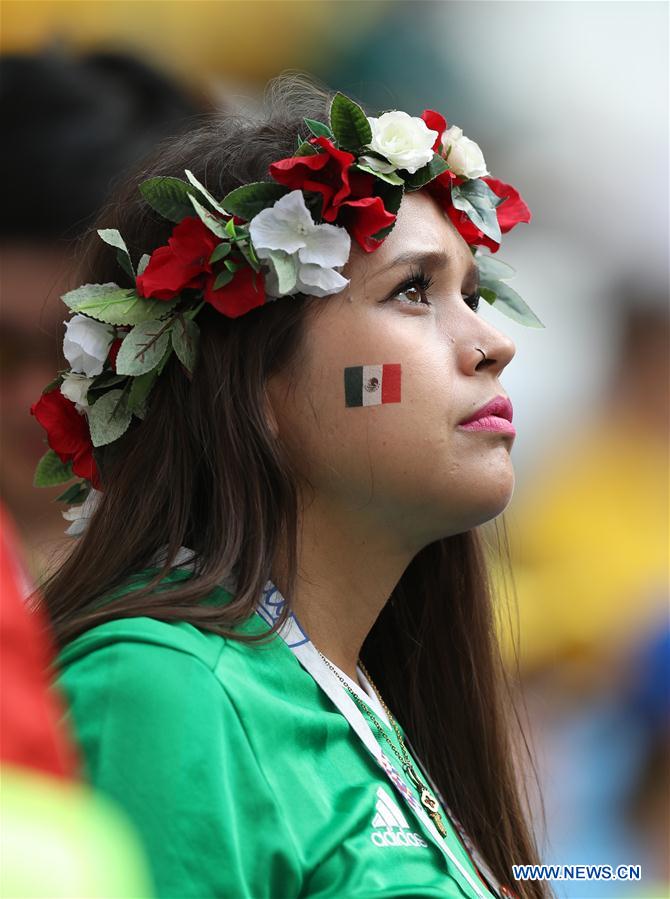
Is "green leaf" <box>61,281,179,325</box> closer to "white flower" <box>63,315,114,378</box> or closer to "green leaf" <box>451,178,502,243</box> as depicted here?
"white flower" <box>63,315,114,378</box>

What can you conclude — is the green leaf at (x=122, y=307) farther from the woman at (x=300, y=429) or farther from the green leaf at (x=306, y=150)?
the green leaf at (x=306, y=150)

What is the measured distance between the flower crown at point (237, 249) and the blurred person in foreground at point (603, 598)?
2.32 metres

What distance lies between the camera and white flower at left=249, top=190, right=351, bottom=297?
2.22 m

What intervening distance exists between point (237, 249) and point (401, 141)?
363 mm

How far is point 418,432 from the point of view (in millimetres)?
2221

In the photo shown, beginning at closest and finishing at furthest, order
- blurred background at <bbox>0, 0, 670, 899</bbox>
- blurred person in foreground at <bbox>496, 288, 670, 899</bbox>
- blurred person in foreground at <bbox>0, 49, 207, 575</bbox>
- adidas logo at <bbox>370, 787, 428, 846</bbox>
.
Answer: adidas logo at <bbox>370, 787, 428, 846</bbox> < blurred person in foreground at <bbox>0, 49, 207, 575</bbox> < blurred background at <bbox>0, 0, 670, 899</bbox> < blurred person in foreground at <bbox>496, 288, 670, 899</bbox>

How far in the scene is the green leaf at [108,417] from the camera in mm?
2322

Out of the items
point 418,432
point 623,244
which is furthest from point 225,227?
point 623,244

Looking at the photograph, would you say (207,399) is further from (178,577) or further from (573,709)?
(573,709)

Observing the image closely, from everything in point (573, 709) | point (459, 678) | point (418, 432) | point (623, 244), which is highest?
point (623, 244)

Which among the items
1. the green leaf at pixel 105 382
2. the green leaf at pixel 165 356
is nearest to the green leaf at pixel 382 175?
the green leaf at pixel 165 356

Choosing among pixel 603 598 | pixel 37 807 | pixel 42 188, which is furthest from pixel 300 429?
pixel 603 598

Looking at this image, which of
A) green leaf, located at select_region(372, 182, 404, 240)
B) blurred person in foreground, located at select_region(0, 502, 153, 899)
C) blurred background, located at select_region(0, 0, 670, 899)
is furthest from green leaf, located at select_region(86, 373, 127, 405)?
blurred person in foreground, located at select_region(0, 502, 153, 899)

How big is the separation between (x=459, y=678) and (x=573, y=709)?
1.78 meters
